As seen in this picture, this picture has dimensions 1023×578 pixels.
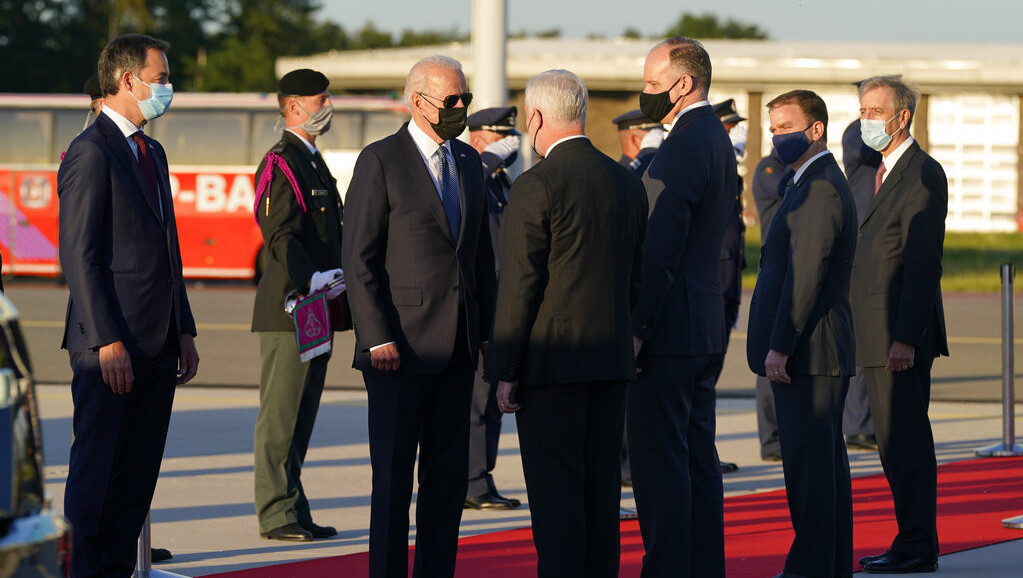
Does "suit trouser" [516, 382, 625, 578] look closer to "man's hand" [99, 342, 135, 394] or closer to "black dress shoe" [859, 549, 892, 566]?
"man's hand" [99, 342, 135, 394]

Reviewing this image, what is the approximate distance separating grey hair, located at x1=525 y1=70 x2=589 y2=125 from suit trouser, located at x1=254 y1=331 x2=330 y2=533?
7.73 ft

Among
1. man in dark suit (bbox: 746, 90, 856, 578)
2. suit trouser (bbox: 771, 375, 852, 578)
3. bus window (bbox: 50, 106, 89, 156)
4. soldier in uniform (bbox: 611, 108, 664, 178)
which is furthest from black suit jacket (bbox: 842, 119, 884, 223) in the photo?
bus window (bbox: 50, 106, 89, 156)

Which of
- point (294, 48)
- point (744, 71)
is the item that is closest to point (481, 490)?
point (744, 71)

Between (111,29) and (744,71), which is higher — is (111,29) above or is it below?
above

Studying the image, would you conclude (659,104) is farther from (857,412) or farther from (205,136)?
(205,136)

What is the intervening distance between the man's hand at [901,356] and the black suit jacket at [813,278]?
506mm

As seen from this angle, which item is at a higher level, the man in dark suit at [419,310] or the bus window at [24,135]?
the bus window at [24,135]

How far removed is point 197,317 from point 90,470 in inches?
584

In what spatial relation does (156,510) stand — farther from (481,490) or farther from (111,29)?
(111,29)

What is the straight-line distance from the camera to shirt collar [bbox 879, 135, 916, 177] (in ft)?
21.2

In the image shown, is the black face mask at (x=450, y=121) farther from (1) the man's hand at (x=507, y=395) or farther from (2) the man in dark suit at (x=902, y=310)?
(2) the man in dark suit at (x=902, y=310)

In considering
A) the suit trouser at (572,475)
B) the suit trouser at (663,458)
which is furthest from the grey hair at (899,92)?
the suit trouser at (572,475)

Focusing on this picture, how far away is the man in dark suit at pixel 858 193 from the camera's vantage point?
9172 mm

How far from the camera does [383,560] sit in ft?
17.1
